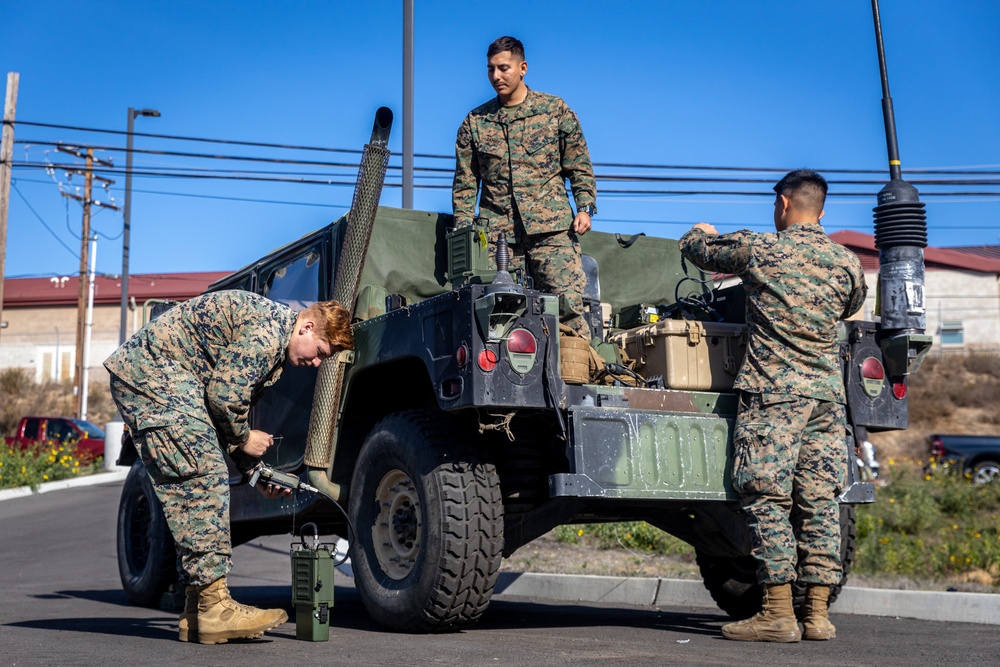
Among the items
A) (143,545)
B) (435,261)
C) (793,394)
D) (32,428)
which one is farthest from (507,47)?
(32,428)

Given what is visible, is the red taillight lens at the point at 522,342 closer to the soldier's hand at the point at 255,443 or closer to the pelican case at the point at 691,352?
the pelican case at the point at 691,352

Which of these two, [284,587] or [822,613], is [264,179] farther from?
[822,613]

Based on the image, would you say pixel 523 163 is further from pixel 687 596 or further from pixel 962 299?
pixel 962 299

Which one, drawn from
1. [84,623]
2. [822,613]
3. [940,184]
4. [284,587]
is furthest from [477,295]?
[940,184]

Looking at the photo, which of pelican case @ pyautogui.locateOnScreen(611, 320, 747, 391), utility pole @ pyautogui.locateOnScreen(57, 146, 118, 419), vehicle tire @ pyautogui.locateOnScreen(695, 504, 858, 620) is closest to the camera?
pelican case @ pyautogui.locateOnScreen(611, 320, 747, 391)

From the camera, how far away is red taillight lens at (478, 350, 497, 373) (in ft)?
16.8

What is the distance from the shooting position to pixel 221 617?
4996 mm

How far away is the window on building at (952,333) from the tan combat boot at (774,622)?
39.9 m

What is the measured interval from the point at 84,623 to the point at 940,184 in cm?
2123

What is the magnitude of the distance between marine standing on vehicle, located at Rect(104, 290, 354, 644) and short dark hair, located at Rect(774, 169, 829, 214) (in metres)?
2.32

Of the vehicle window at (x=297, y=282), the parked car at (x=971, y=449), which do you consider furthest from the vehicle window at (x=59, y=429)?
the vehicle window at (x=297, y=282)

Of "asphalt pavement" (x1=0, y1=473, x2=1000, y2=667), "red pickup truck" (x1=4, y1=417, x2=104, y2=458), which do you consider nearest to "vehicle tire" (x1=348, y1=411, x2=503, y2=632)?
"asphalt pavement" (x1=0, y1=473, x2=1000, y2=667)

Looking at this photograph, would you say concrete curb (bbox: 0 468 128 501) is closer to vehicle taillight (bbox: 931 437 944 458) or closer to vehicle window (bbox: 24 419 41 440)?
vehicle window (bbox: 24 419 41 440)

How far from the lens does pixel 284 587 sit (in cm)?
965
